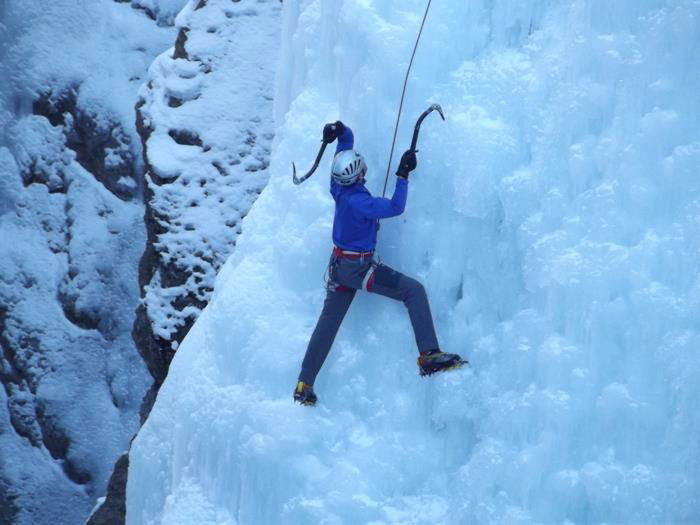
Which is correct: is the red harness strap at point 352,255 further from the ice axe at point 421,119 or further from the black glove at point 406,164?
the ice axe at point 421,119

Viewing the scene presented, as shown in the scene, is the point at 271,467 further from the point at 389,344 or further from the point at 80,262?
the point at 80,262

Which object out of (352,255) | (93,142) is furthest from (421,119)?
(93,142)

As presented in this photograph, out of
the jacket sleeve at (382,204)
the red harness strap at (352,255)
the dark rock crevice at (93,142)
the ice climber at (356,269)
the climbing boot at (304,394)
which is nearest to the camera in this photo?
the jacket sleeve at (382,204)

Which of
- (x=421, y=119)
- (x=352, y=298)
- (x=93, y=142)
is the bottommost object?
(x=352, y=298)

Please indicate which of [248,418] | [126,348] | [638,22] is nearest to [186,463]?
[248,418]

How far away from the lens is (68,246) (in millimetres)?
14203

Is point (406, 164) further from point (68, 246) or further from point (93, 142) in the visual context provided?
point (68, 246)

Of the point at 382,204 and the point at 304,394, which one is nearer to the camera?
the point at 382,204

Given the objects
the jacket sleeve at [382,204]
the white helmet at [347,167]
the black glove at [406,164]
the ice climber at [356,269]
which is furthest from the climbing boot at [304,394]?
the black glove at [406,164]

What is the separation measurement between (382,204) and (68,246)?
10378 millimetres

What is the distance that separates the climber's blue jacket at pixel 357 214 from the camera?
484cm

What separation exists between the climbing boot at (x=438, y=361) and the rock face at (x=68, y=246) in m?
9.50

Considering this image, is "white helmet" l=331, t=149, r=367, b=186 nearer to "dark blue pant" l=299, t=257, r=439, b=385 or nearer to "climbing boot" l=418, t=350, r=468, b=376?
"dark blue pant" l=299, t=257, r=439, b=385

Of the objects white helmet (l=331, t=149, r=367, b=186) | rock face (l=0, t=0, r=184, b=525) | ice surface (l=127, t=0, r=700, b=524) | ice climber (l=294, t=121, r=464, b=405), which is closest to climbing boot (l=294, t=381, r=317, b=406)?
ice climber (l=294, t=121, r=464, b=405)
